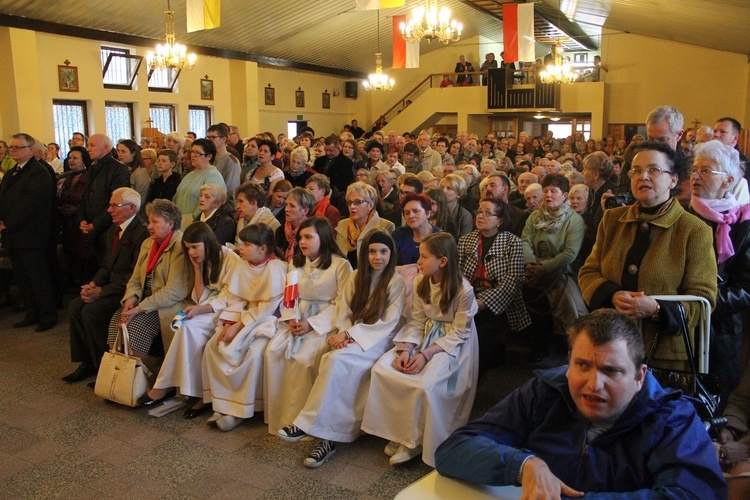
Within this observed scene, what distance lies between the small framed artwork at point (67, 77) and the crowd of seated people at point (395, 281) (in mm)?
6603

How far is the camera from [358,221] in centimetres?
440

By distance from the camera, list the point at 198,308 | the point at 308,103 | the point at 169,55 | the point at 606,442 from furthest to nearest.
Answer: the point at 308,103 → the point at 169,55 → the point at 198,308 → the point at 606,442

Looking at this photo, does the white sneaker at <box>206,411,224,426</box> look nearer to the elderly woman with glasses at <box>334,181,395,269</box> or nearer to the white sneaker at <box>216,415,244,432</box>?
the white sneaker at <box>216,415,244,432</box>

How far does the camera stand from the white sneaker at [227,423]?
362 cm

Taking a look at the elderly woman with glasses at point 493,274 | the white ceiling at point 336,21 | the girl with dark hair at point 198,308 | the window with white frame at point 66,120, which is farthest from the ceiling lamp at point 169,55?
the elderly woman with glasses at point 493,274

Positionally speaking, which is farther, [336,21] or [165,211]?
[336,21]

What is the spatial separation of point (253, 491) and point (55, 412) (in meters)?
1.64

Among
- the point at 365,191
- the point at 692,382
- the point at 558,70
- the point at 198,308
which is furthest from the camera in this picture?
the point at 558,70

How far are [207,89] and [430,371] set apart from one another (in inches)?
496

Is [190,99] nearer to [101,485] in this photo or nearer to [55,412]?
[55,412]

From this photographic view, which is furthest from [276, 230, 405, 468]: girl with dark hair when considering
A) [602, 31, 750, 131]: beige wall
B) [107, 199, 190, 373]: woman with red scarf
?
[602, 31, 750, 131]: beige wall

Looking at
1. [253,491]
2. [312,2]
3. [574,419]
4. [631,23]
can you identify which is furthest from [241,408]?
[631,23]

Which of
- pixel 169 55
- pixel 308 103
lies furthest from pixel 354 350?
Result: pixel 308 103

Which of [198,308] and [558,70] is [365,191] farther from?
[558,70]
